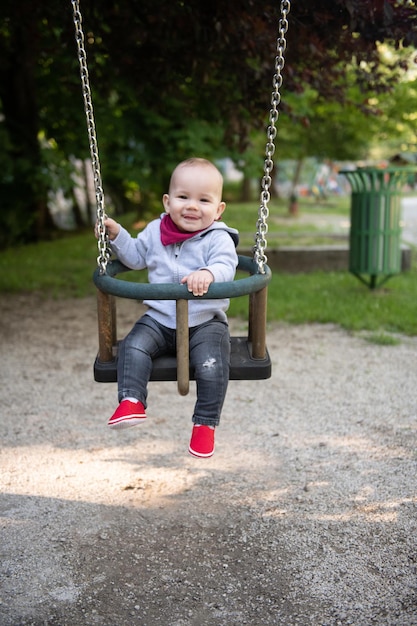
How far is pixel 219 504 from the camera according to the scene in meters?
3.60

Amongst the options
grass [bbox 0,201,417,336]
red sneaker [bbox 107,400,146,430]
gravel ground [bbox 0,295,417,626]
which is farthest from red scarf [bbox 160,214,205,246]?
grass [bbox 0,201,417,336]

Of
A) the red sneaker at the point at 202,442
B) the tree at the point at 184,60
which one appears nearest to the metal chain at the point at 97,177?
the red sneaker at the point at 202,442

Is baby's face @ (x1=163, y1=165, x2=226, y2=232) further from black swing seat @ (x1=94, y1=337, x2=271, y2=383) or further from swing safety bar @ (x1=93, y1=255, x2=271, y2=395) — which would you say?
black swing seat @ (x1=94, y1=337, x2=271, y2=383)

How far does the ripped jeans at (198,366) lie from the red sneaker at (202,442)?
0.09 feet

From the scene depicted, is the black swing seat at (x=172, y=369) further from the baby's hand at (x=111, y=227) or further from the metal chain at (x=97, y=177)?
the baby's hand at (x=111, y=227)

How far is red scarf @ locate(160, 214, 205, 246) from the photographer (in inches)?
123

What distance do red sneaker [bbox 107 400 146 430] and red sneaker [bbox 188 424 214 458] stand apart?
23cm

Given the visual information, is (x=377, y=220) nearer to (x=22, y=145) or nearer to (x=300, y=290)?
(x=300, y=290)

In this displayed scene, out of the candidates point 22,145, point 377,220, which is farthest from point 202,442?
point 22,145

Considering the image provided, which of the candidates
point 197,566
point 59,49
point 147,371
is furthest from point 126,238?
point 59,49

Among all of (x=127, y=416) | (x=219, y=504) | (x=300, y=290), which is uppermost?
(x=127, y=416)

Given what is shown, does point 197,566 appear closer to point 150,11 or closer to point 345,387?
point 345,387

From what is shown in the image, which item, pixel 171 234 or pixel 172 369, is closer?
pixel 172 369

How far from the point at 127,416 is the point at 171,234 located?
819 mm
